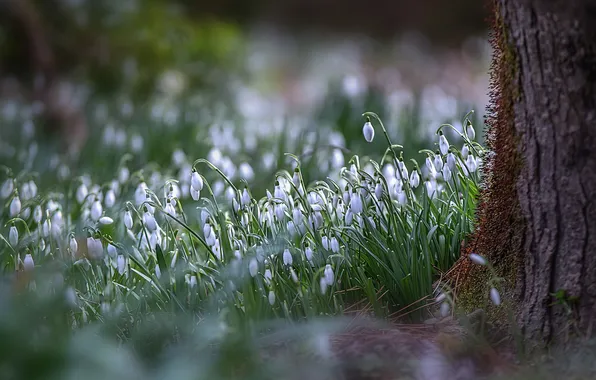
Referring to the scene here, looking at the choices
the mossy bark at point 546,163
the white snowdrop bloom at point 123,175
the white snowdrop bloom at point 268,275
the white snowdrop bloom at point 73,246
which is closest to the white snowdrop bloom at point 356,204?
the white snowdrop bloom at point 268,275

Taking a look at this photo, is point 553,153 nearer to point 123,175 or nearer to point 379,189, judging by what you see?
Result: point 379,189

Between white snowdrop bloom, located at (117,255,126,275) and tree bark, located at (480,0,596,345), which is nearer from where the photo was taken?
tree bark, located at (480,0,596,345)

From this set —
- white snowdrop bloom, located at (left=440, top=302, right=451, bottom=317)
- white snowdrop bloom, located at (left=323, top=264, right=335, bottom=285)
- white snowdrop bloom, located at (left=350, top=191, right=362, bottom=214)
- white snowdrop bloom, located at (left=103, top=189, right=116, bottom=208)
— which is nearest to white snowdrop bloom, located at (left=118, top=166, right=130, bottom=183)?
white snowdrop bloom, located at (left=103, top=189, right=116, bottom=208)

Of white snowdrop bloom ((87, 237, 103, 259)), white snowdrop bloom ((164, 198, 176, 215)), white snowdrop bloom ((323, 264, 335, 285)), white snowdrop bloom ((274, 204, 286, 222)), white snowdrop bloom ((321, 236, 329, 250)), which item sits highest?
white snowdrop bloom ((164, 198, 176, 215))

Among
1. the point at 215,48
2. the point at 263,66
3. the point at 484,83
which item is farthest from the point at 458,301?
the point at 263,66

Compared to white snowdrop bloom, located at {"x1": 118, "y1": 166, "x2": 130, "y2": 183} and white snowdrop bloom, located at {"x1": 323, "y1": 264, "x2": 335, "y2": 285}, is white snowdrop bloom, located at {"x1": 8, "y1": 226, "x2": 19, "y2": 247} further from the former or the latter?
white snowdrop bloom, located at {"x1": 323, "y1": 264, "x2": 335, "y2": 285}

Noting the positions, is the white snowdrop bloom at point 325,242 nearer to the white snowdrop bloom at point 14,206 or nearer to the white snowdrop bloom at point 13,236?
the white snowdrop bloom at point 13,236

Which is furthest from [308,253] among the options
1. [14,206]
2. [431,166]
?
[14,206]
